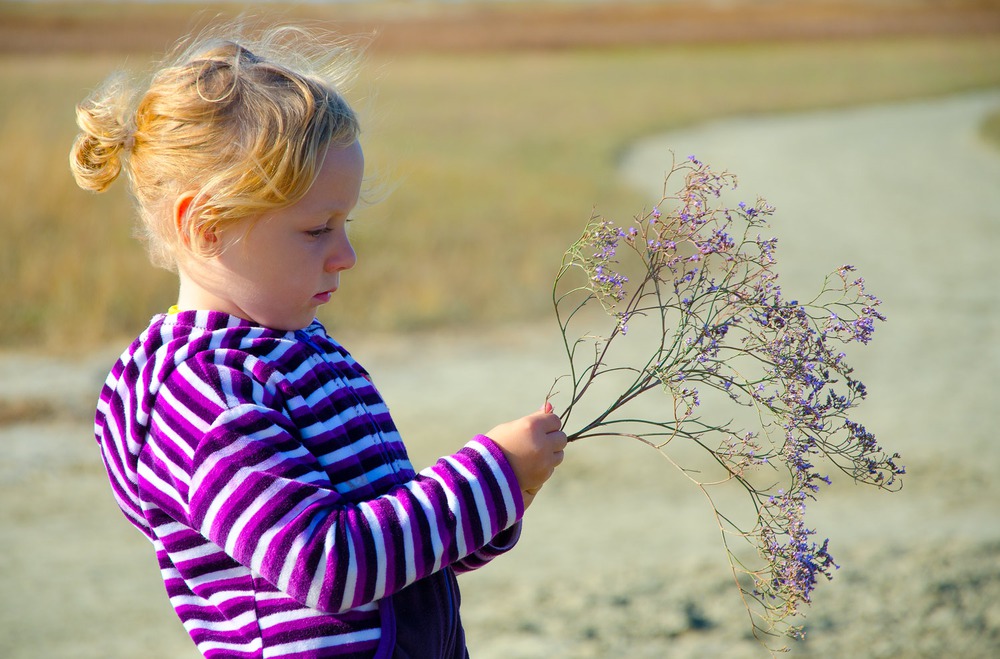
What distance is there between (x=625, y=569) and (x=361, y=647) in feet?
8.75

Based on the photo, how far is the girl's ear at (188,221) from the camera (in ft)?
4.68

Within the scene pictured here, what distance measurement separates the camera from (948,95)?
25047 millimetres

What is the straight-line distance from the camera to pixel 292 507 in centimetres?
127

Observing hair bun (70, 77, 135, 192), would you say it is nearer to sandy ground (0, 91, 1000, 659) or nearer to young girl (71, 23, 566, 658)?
young girl (71, 23, 566, 658)

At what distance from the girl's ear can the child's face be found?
0.03m

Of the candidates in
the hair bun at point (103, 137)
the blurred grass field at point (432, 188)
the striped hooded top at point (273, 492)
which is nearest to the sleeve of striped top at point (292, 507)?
the striped hooded top at point (273, 492)

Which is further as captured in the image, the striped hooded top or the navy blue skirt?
the navy blue skirt

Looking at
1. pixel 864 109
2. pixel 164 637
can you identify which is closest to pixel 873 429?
pixel 164 637

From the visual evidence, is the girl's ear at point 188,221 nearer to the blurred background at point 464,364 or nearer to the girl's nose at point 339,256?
the girl's nose at point 339,256

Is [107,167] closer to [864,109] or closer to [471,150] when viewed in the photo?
[471,150]

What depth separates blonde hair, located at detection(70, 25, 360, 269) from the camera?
4.58 ft

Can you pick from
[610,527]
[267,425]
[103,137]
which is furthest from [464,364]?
[267,425]

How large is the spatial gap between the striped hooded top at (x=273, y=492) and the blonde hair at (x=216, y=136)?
6.8 inches

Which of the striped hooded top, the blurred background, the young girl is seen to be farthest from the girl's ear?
the blurred background
